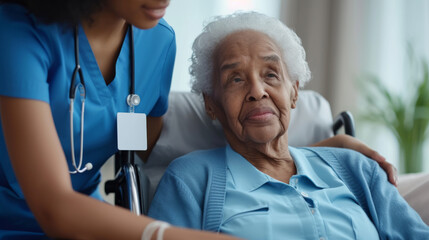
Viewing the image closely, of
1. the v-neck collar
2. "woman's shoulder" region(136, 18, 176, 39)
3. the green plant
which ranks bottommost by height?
the green plant

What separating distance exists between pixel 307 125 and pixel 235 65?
0.52 meters

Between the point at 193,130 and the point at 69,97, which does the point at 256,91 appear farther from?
the point at 69,97

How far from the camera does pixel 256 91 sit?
1.46 m

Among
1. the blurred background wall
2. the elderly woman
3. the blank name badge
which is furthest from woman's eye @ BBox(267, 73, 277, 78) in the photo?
the blurred background wall

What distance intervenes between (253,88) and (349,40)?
7.87 ft

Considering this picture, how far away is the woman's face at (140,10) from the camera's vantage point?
1.06 m

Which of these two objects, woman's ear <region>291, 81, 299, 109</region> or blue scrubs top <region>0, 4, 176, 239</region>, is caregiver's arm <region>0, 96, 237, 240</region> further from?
woman's ear <region>291, 81, 299, 109</region>

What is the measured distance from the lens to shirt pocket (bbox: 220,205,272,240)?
1.30 meters

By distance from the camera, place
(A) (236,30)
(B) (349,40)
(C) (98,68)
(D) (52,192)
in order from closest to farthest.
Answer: (D) (52,192) → (C) (98,68) → (A) (236,30) → (B) (349,40)

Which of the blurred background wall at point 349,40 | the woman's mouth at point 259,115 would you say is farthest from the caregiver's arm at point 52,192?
the blurred background wall at point 349,40

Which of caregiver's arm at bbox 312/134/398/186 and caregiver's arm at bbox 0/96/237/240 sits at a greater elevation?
caregiver's arm at bbox 0/96/237/240

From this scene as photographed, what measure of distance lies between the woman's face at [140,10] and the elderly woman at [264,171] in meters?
0.47

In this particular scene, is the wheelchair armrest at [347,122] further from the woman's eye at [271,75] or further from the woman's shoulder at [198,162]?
the woman's shoulder at [198,162]

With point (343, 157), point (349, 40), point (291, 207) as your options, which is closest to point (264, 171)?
point (291, 207)
